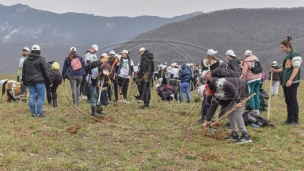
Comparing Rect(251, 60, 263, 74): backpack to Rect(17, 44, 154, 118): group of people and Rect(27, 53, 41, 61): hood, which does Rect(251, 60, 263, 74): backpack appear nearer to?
Rect(17, 44, 154, 118): group of people

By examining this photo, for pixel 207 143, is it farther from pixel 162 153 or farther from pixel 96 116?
pixel 96 116

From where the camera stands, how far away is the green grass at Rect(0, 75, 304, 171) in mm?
6262

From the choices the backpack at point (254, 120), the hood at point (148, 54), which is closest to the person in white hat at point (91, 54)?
the hood at point (148, 54)

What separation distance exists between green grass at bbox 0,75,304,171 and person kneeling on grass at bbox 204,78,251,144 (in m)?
0.36

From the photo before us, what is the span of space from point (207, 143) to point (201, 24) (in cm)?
14497

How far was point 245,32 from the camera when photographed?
14100 centimetres

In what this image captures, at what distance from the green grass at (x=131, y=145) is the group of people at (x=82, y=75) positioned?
0.83 metres

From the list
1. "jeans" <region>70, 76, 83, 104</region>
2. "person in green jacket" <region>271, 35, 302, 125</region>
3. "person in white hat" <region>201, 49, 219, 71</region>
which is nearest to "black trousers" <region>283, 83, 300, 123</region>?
"person in green jacket" <region>271, 35, 302, 125</region>

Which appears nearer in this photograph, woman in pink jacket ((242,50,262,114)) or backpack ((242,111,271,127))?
backpack ((242,111,271,127))

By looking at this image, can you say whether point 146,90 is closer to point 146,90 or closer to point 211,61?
point 146,90

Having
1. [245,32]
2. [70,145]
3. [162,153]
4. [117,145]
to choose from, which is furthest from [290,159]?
[245,32]

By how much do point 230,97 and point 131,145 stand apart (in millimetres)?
2478

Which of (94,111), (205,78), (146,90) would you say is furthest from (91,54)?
(205,78)

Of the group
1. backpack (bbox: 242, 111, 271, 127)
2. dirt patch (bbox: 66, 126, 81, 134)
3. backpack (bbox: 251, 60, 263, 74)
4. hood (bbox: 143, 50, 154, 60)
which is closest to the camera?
dirt patch (bbox: 66, 126, 81, 134)
